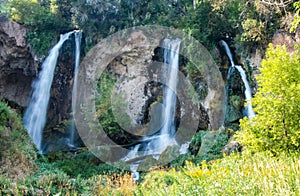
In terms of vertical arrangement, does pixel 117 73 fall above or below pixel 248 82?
above

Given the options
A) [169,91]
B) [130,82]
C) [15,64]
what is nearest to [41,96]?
[15,64]

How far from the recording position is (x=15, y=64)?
58.1ft

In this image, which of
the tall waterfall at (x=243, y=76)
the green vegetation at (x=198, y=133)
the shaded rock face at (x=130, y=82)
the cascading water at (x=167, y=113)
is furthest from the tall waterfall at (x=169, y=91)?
the tall waterfall at (x=243, y=76)

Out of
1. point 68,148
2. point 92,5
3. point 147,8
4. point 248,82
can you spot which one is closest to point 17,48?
point 92,5

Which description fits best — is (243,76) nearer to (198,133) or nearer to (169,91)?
(198,133)

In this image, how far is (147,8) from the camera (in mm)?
18469

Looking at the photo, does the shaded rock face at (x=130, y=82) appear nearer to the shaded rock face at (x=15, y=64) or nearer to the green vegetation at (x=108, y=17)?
the green vegetation at (x=108, y=17)

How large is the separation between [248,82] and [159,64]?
5208 mm

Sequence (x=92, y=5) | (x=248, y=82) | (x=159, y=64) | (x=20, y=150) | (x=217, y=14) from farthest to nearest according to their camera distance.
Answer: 1. (x=92, y=5)
2. (x=159, y=64)
3. (x=217, y=14)
4. (x=248, y=82)
5. (x=20, y=150)

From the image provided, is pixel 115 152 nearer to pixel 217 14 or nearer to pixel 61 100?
pixel 61 100

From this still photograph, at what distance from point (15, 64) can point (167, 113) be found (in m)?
9.70

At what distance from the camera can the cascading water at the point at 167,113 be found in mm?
14219

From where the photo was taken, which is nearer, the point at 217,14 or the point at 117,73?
the point at 217,14

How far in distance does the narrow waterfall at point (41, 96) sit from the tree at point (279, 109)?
14310 millimetres
